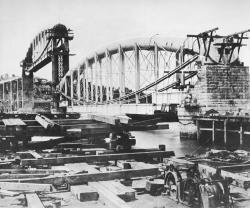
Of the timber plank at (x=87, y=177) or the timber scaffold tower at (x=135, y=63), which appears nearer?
the timber plank at (x=87, y=177)

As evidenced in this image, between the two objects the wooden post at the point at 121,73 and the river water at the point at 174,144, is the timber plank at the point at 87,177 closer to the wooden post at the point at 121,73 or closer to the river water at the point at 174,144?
the river water at the point at 174,144

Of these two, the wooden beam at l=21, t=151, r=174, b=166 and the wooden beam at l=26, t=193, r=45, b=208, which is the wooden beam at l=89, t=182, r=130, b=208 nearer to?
the wooden beam at l=26, t=193, r=45, b=208

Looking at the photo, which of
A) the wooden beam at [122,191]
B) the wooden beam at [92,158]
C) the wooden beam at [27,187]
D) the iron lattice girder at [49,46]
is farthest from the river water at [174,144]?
the iron lattice girder at [49,46]

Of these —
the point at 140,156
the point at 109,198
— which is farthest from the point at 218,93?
the point at 109,198

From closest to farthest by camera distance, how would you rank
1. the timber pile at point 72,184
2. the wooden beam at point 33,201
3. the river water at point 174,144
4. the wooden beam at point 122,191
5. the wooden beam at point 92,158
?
the wooden beam at point 33,201, the timber pile at point 72,184, the wooden beam at point 122,191, the wooden beam at point 92,158, the river water at point 174,144

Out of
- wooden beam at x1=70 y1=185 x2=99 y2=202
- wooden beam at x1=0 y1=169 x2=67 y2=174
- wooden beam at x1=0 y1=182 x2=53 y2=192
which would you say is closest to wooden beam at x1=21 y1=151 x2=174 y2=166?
wooden beam at x1=0 y1=169 x2=67 y2=174

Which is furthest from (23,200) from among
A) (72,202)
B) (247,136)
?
(247,136)

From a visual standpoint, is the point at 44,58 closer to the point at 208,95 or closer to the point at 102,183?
the point at 208,95
